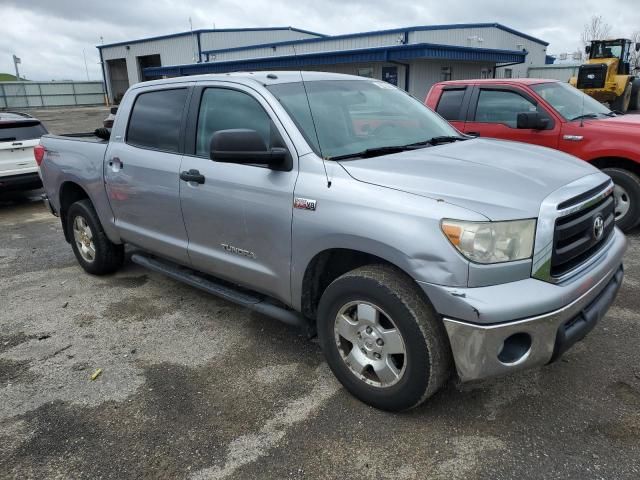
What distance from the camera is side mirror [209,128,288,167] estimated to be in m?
2.95

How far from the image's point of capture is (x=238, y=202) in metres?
3.35

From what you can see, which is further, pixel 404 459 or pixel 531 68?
pixel 531 68

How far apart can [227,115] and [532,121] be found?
13.9 feet

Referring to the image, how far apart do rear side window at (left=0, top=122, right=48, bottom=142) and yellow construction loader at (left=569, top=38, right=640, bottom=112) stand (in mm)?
15332

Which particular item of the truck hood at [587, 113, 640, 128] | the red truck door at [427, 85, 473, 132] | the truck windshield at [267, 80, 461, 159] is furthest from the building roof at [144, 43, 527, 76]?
the truck windshield at [267, 80, 461, 159]

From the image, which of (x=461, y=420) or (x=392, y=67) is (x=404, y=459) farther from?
(x=392, y=67)

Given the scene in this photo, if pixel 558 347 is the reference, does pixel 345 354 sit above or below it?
below

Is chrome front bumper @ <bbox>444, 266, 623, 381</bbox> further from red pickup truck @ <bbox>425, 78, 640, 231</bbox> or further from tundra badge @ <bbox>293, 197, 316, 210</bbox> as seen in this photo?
red pickup truck @ <bbox>425, 78, 640, 231</bbox>

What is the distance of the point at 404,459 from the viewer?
256 cm

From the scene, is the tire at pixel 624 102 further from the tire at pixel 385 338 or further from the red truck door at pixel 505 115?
the tire at pixel 385 338

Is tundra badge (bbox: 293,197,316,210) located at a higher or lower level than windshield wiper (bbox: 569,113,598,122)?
lower

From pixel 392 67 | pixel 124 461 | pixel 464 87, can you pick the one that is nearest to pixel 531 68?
pixel 392 67

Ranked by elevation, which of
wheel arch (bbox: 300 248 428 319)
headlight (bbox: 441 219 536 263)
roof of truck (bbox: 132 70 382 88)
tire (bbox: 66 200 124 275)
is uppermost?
roof of truck (bbox: 132 70 382 88)

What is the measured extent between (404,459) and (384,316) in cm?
71
